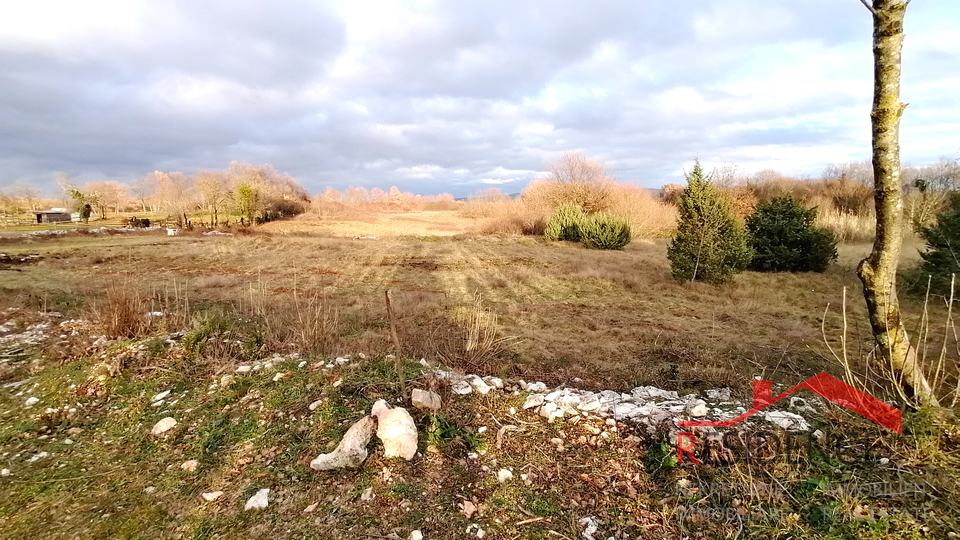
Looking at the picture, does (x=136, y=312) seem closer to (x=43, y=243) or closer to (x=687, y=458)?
(x=687, y=458)

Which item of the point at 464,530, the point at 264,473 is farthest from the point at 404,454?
the point at 264,473

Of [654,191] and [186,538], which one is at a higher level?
[654,191]

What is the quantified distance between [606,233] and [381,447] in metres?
16.8

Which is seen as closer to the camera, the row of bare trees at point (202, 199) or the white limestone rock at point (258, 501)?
the white limestone rock at point (258, 501)

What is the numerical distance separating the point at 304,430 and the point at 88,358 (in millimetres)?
2760

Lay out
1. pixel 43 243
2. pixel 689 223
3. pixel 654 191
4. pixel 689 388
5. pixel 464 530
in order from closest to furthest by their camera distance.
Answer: pixel 464 530
pixel 689 388
pixel 689 223
pixel 43 243
pixel 654 191

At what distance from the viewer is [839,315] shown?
280 inches

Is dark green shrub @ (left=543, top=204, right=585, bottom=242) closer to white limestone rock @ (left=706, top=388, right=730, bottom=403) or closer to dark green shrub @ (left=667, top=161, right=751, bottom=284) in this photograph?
dark green shrub @ (left=667, top=161, right=751, bottom=284)

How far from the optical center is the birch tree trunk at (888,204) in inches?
80.4

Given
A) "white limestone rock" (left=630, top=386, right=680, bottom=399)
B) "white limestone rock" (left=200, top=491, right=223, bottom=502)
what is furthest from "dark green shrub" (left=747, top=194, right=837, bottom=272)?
"white limestone rock" (left=200, top=491, right=223, bottom=502)

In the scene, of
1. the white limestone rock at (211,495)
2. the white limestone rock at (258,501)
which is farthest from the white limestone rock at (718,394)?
the white limestone rock at (211,495)

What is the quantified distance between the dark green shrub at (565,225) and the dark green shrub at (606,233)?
1.45m

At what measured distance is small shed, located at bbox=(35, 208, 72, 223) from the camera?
87.9ft

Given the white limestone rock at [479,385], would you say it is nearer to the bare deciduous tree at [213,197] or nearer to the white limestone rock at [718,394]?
the white limestone rock at [718,394]
